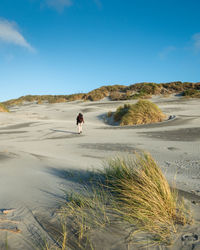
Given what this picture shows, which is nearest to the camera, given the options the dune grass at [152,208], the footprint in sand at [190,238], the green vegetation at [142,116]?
the footprint in sand at [190,238]

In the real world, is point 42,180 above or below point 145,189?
below

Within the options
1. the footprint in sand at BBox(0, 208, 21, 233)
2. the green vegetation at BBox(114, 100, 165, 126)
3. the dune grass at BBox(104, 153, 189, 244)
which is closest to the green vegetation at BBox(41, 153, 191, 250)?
the dune grass at BBox(104, 153, 189, 244)

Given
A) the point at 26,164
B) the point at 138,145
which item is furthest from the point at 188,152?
the point at 26,164

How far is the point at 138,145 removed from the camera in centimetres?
578

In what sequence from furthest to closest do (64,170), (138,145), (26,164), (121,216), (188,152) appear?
(138,145), (188,152), (26,164), (64,170), (121,216)

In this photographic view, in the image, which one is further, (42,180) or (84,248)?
(42,180)

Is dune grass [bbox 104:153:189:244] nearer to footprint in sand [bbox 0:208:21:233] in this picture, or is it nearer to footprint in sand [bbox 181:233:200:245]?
footprint in sand [bbox 181:233:200:245]

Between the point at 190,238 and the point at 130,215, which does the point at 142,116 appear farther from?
the point at 190,238

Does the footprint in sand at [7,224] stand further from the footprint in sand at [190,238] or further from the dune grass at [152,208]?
the footprint in sand at [190,238]

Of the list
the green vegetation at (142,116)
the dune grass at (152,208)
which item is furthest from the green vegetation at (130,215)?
the green vegetation at (142,116)

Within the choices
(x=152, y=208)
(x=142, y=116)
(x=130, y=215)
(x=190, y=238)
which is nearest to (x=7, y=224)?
(x=130, y=215)

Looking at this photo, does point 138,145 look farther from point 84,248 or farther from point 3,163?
point 84,248

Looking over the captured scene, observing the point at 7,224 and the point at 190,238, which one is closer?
the point at 190,238

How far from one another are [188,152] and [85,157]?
111 inches
